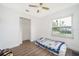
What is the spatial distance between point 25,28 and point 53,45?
0.47 metres

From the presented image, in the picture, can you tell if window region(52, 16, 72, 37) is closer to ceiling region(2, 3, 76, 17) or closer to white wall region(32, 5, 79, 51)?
white wall region(32, 5, 79, 51)

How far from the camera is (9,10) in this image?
0.94 m

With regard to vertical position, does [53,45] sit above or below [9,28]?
below

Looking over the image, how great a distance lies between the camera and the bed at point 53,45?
0.97 metres

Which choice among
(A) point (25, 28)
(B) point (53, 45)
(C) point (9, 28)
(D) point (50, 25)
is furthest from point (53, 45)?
(C) point (9, 28)

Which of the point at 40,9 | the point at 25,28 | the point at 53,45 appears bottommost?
the point at 53,45

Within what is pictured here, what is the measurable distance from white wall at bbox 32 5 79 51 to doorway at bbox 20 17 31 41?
3.0 inches

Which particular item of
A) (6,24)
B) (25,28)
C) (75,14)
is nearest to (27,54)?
(25,28)

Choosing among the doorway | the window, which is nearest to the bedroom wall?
the doorway

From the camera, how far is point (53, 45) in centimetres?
101

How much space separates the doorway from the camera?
3.42ft

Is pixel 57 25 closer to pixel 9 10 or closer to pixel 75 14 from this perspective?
pixel 75 14

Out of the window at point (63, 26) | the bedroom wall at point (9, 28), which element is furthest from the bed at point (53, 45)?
the bedroom wall at point (9, 28)

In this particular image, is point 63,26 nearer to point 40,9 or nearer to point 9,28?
point 40,9
